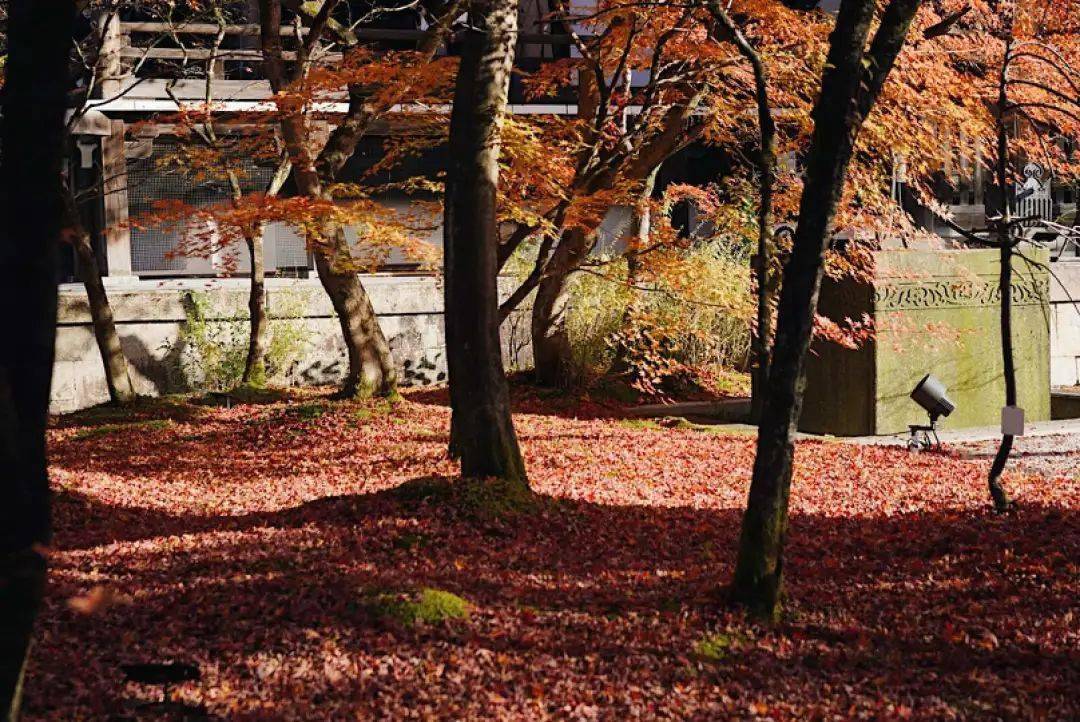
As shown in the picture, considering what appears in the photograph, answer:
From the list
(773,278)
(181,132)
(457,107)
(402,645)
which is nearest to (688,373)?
(773,278)

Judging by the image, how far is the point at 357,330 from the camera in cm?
1535

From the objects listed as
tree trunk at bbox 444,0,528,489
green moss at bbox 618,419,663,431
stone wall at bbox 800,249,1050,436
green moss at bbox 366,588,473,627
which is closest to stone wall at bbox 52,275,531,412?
green moss at bbox 618,419,663,431

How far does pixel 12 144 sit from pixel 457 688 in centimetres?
280

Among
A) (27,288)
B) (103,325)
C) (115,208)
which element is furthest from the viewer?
(115,208)

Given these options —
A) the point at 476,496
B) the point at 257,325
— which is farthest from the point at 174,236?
the point at 476,496

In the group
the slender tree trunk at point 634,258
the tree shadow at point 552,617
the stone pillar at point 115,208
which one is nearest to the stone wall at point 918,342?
the slender tree trunk at point 634,258

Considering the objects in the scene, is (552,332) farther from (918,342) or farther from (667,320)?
(918,342)

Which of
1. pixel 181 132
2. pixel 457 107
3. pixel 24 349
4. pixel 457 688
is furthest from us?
pixel 181 132

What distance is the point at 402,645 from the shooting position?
18.5ft

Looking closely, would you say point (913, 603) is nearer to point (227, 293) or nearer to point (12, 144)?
point (12, 144)

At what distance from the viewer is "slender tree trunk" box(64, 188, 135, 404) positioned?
15312 mm

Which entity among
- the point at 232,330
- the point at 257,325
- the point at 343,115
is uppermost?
the point at 343,115

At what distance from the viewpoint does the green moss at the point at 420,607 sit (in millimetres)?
5953

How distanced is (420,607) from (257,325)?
12.1 m
